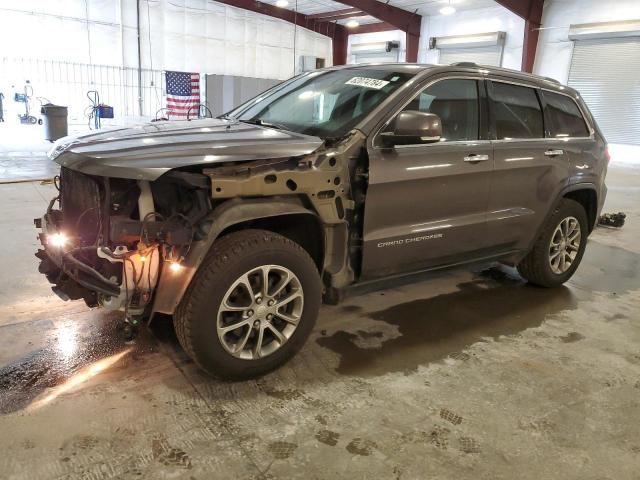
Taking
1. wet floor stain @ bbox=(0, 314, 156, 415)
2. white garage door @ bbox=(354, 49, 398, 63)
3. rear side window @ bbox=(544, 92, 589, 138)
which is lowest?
wet floor stain @ bbox=(0, 314, 156, 415)

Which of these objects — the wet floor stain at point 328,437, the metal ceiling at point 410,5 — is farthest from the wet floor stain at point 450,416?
the metal ceiling at point 410,5

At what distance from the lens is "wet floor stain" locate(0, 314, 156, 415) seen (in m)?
2.58

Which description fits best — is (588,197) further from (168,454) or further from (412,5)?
(412,5)

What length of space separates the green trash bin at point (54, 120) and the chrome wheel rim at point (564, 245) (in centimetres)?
1185

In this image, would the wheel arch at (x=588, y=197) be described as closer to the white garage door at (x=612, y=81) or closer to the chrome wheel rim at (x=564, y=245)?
the chrome wheel rim at (x=564, y=245)

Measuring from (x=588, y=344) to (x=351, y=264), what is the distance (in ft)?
5.61

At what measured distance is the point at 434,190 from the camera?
10.6 feet

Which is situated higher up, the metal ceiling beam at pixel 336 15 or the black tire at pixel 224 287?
the metal ceiling beam at pixel 336 15

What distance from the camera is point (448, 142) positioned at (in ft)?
10.8

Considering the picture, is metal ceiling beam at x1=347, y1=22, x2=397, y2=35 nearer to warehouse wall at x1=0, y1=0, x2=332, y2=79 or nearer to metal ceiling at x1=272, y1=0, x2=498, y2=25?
metal ceiling at x1=272, y1=0, x2=498, y2=25

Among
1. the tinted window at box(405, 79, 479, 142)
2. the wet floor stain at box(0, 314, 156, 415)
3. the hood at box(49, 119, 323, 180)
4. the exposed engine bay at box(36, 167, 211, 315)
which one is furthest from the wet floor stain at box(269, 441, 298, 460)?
the tinted window at box(405, 79, 479, 142)

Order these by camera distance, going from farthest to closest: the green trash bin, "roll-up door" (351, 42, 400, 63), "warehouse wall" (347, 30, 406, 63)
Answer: "roll-up door" (351, 42, 400, 63) < "warehouse wall" (347, 30, 406, 63) < the green trash bin

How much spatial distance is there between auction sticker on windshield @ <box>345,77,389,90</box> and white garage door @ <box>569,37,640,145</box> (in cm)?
1303

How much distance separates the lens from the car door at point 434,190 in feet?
9.86
